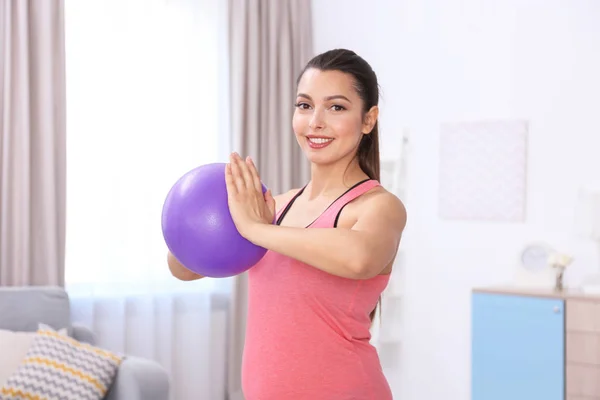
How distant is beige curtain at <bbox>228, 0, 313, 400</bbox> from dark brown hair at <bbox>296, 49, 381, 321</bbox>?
9.77ft

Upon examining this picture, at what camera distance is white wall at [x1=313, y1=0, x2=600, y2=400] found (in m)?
4.04

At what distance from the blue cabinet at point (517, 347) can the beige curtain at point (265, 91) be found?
4.37 feet

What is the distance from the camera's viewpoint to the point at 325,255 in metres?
1.36

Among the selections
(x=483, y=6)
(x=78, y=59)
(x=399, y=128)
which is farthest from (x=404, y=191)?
(x=78, y=59)

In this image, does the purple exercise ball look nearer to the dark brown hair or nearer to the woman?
the woman

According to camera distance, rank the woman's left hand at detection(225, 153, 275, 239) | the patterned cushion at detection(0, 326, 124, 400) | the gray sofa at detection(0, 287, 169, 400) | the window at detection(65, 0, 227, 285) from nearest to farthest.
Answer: the woman's left hand at detection(225, 153, 275, 239) → the patterned cushion at detection(0, 326, 124, 400) → the gray sofa at detection(0, 287, 169, 400) → the window at detection(65, 0, 227, 285)

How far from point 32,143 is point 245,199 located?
2.58m

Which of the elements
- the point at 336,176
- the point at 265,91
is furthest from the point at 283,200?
the point at 265,91

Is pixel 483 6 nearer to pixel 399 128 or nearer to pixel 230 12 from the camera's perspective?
pixel 399 128

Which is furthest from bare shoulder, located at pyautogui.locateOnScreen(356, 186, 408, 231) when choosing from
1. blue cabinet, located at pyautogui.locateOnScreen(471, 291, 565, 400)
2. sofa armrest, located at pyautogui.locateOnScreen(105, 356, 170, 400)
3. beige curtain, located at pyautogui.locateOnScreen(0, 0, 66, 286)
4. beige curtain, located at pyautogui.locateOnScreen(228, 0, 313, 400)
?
beige curtain, located at pyautogui.locateOnScreen(228, 0, 313, 400)

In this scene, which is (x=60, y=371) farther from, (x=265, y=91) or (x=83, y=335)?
(x=265, y=91)

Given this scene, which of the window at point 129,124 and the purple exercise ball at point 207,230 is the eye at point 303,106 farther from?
the window at point 129,124

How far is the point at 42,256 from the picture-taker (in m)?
3.80

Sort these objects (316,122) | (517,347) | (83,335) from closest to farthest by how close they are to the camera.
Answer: (316,122) < (83,335) < (517,347)
